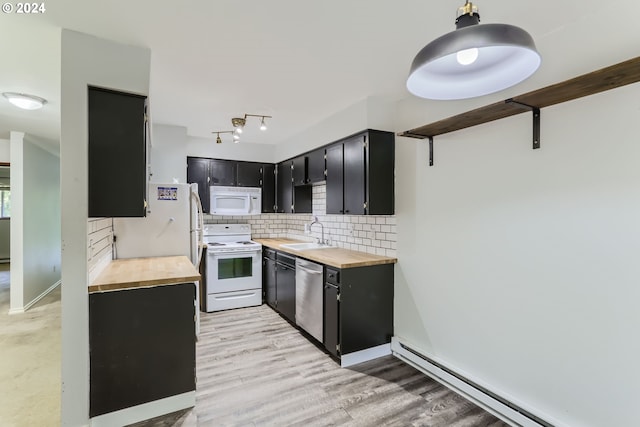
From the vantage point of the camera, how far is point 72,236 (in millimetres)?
1854

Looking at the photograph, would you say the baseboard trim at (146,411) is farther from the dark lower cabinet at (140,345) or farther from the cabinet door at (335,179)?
the cabinet door at (335,179)

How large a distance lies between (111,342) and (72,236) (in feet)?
2.36

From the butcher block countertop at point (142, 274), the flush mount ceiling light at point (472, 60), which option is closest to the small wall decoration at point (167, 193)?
the butcher block countertop at point (142, 274)

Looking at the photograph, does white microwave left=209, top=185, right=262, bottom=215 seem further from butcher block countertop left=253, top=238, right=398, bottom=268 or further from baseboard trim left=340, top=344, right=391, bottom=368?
baseboard trim left=340, top=344, right=391, bottom=368

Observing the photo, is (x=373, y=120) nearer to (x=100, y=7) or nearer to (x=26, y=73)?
(x=100, y=7)

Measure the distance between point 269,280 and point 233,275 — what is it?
0.51 m

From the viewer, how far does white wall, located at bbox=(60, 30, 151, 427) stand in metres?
1.85

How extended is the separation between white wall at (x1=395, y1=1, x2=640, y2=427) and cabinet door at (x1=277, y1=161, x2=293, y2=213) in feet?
7.61

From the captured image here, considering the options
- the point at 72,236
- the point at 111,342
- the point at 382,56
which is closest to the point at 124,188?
the point at 72,236

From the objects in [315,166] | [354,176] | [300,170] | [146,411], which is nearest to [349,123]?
[354,176]

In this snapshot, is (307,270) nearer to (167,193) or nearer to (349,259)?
(349,259)

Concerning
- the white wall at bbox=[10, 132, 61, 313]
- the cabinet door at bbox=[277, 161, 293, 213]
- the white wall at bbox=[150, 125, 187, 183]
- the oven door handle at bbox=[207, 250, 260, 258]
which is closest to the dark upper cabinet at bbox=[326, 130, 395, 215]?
the cabinet door at bbox=[277, 161, 293, 213]

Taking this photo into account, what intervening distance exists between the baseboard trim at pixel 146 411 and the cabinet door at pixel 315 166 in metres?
2.51

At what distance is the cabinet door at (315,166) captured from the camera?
3.71 m
